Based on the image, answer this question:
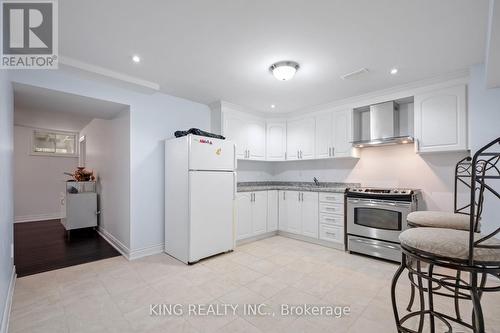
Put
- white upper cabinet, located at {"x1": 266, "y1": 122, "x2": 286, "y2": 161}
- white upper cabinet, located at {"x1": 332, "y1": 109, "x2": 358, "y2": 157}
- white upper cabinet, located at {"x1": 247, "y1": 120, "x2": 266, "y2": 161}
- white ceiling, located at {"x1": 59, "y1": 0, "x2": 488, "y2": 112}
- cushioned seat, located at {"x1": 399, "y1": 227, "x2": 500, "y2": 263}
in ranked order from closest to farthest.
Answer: cushioned seat, located at {"x1": 399, "y1": 227, "x2": 500, "y2": 263} < white ceiling, located at {"x1": 59, "y1": 0, "x2": 488, "y2": 112} < white upper cabinet, located at {"x1": 332, "y1": 109, "x2": 358, "y2": 157} < white upper cabinet, located at {"x1": 247, "y1": 120, "x2": 266, "y2": 161} < white upper cabinet, located at {"x1": 266, "y1": 122, "x2": 286, "y2": 161}

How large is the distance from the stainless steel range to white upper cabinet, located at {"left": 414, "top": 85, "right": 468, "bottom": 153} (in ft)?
2.18

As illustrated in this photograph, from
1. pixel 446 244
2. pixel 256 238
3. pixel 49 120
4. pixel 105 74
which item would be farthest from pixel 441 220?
pixel 49 120

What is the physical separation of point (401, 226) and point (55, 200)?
24.5 feet

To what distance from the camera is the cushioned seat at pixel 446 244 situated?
100cm

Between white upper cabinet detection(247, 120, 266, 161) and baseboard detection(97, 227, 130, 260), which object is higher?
white upper cabinet detection(247, 120, 266, 161)

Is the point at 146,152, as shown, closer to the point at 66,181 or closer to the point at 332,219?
the point at 66,181

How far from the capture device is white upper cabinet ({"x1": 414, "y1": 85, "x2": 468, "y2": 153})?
270 centimetres

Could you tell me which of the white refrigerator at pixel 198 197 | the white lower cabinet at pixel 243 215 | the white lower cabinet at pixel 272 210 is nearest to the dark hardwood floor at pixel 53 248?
the white refrigerator at pixel 198 197

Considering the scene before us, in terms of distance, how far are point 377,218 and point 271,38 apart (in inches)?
104

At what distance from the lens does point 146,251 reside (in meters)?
3.19

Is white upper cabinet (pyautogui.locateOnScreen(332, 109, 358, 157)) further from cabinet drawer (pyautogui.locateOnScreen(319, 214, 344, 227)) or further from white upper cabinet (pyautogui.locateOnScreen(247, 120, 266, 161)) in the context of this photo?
white upper cabinet (pyautogui.locateOnScreen(247, 120, 266, 161))

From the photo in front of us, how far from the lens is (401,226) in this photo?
291 cm

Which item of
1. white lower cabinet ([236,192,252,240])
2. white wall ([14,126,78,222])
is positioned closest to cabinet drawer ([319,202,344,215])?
white lower cabinet ([236,192,252,240])

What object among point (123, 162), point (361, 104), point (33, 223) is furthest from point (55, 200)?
point (361, 104)
